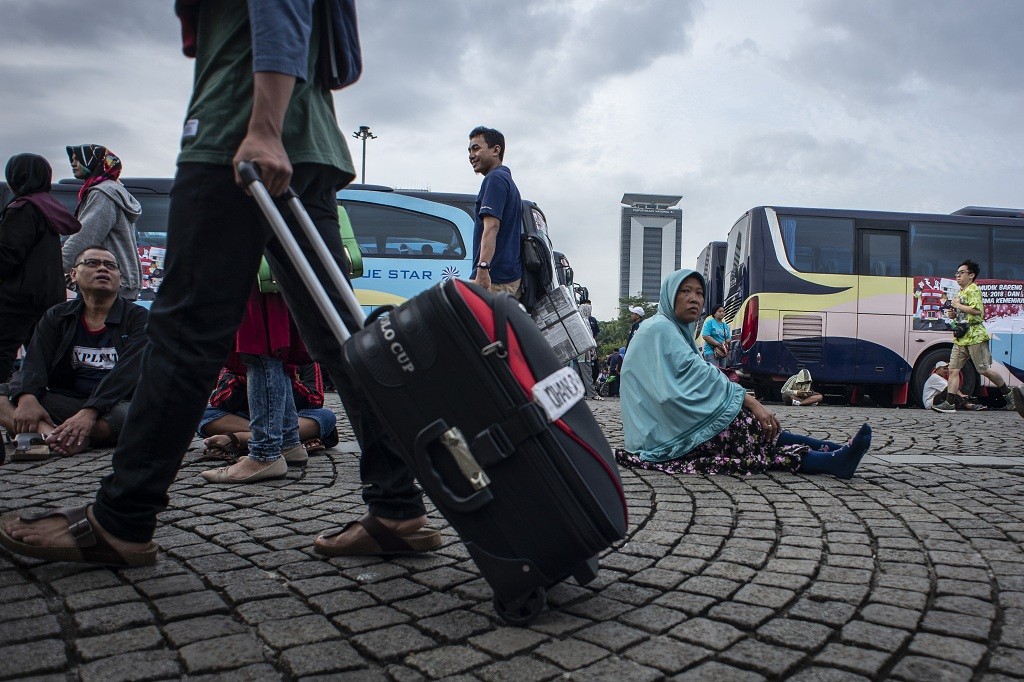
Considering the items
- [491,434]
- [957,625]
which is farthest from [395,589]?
[957,625]

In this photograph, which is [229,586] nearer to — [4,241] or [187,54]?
[187,54]

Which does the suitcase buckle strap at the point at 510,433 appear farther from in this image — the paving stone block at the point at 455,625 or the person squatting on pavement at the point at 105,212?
the person squatting on pavement at the point at 105,212

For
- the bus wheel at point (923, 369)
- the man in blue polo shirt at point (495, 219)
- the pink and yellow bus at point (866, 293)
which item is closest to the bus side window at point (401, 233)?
the pink and yellow bus at point (866, 293)

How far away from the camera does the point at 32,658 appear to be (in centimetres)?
171

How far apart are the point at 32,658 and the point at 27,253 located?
13.4ft

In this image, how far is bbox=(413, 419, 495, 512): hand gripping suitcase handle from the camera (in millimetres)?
1857

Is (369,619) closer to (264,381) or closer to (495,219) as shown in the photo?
(264,381)

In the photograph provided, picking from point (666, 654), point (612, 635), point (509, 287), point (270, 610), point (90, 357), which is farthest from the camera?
point (509, 287)

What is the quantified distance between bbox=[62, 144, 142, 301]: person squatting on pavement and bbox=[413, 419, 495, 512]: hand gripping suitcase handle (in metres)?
4.01

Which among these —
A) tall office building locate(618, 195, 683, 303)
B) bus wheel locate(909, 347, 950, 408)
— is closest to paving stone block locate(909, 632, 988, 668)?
bus wheel locate(909, 347, 950, 408)

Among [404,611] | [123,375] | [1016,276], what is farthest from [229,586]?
[1016,276]

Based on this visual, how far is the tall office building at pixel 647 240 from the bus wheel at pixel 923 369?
115 metres

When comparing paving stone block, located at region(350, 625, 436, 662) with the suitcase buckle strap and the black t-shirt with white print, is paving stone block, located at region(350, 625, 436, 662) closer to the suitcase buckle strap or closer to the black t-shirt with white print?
the suitcase buckle strap

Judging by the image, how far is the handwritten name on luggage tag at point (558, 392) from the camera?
186 centimetres
